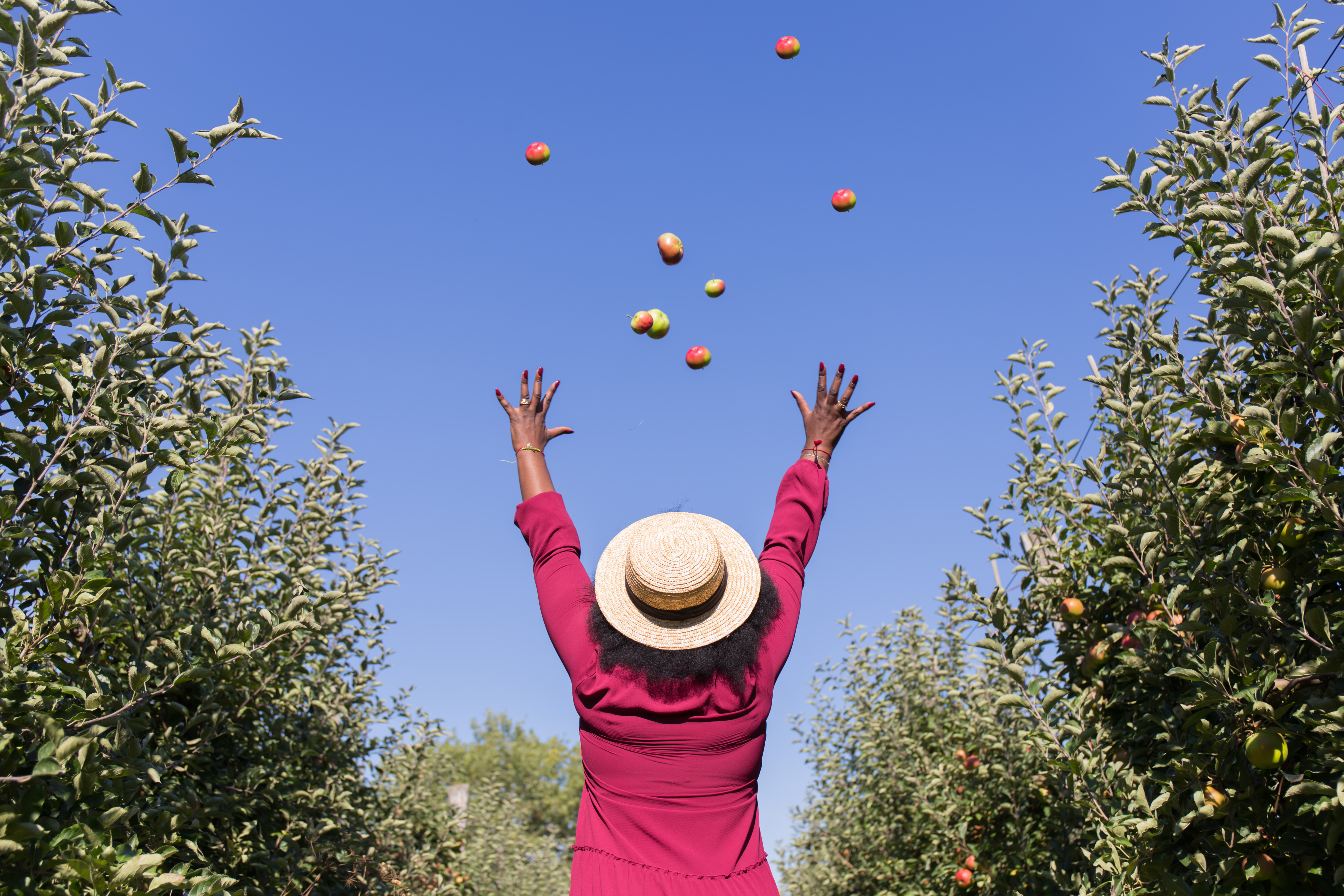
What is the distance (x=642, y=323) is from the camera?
5078 mm

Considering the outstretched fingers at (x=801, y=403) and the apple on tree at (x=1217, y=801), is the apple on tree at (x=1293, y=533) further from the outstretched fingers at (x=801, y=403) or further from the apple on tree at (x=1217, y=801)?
the outstretched fingers at (x=801, y=403)

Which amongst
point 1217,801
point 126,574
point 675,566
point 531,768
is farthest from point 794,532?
point 531,768

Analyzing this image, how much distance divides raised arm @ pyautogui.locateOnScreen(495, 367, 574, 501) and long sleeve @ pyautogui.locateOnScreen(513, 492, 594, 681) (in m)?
0.07

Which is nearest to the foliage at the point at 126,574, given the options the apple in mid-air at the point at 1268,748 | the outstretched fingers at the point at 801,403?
the outstretched fingers at the point at 801,403

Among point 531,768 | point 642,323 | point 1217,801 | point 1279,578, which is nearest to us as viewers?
point 1279,578

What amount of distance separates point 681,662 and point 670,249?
138 inches

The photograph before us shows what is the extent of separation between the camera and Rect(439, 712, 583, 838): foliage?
40500 millimetres

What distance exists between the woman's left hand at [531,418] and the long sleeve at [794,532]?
32.7 inches

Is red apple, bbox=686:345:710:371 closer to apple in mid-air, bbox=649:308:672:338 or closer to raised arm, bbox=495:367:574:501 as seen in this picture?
apple in mid-air, bbox=649:308:672:338

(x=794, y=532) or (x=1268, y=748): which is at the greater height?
(x=794, y=532)

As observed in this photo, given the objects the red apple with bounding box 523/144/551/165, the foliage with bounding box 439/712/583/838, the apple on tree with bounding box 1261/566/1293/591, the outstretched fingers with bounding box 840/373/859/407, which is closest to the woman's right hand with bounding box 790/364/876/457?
the outstretched fingers with bounding box 840/373/859/407

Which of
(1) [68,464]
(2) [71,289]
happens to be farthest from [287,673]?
(2) [71,289]

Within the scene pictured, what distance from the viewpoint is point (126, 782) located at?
3.10m

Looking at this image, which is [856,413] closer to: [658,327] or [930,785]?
[658,327]
